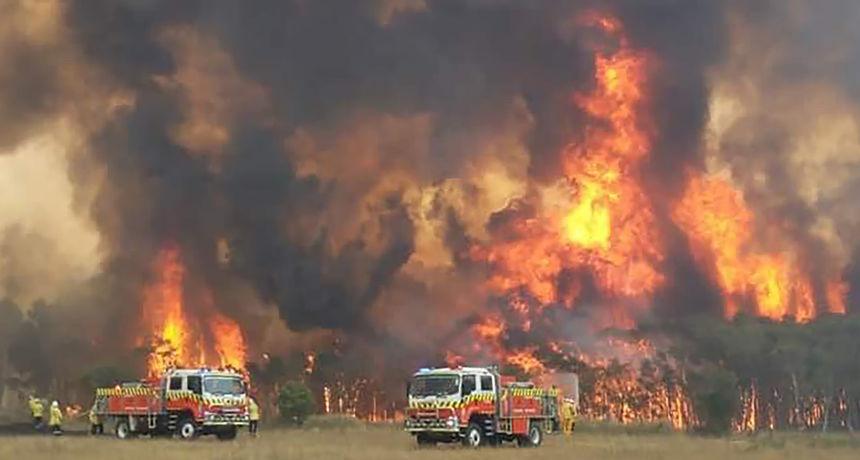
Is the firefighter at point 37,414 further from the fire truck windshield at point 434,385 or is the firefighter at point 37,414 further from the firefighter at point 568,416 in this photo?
the firefighter at point 568,416

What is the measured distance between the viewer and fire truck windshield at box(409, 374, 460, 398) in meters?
39.6

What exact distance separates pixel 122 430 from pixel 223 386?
450 centimetres

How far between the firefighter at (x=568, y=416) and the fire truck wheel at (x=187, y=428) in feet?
58.7

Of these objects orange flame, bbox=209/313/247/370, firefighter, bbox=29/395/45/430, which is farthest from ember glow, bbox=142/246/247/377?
firefighter, bbox=29/395/45/430

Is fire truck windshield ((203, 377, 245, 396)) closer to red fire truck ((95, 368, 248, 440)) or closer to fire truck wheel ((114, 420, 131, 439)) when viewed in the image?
red fire truck ((95, 368, 248, 440))

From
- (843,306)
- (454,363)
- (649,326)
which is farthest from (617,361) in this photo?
(843,306)

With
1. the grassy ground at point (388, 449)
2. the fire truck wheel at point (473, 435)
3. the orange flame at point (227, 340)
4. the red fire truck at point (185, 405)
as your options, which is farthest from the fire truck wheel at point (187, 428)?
the orange flame at point (227, 340)

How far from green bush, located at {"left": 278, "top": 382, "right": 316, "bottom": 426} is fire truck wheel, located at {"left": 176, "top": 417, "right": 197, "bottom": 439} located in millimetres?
19042

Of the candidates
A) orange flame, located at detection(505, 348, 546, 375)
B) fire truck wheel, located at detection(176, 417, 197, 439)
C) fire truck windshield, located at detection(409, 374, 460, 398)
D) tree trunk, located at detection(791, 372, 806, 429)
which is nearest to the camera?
fire truck windshield, located at detection(409, 374, 460, 398)

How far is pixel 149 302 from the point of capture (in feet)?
281

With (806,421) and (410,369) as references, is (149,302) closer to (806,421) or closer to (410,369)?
(410,369)

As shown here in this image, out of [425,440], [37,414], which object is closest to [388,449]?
[425,440]

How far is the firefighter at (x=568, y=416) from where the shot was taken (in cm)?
5634

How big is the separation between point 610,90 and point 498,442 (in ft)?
147
